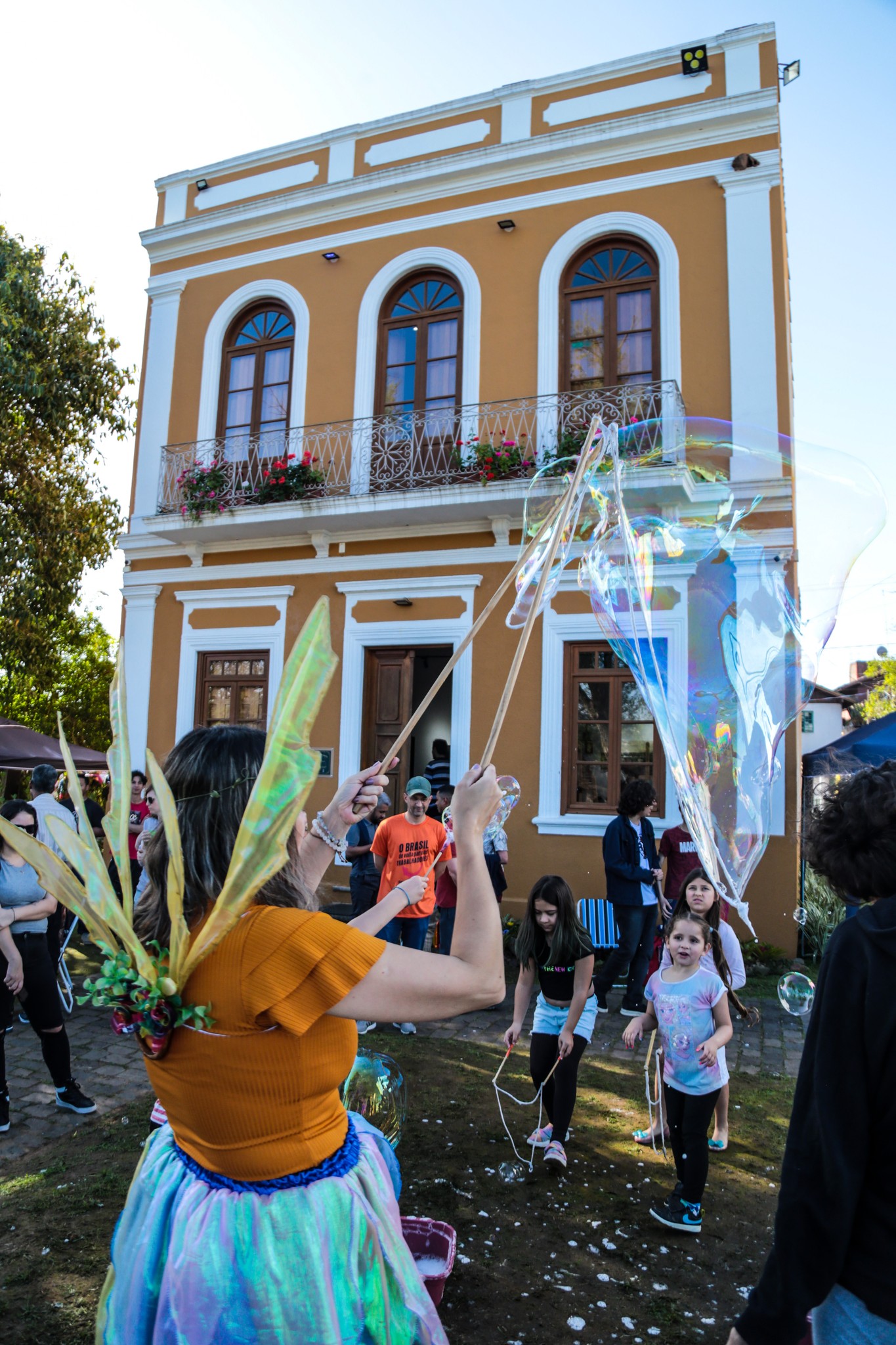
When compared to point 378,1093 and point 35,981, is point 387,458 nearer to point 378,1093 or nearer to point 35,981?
point 35,981

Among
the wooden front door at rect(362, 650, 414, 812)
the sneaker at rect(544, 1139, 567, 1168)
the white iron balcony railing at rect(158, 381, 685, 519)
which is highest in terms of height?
the white iron balcony railing at rect(158, 381, 685, 519)

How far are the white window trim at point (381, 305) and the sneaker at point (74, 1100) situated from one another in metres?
8.59

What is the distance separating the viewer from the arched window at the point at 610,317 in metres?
10.5

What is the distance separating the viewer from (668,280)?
33.6 feet

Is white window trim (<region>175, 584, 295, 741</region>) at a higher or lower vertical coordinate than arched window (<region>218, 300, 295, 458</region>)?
lower

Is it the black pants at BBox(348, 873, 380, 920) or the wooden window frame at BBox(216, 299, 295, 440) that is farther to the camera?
the wooden window frame at BBox(216, 299, 295, 440)

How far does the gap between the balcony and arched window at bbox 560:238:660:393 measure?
502 millimetres

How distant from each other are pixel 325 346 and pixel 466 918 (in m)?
11.5

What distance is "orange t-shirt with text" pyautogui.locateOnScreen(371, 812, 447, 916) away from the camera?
6.56 metres

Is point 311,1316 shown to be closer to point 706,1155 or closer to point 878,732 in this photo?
point 706,1155

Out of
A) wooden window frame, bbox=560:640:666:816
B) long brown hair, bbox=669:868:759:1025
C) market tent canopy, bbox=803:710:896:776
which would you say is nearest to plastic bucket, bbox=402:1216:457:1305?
long brown hair, bbox=669:868:759:1025

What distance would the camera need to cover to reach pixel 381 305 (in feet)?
38.5

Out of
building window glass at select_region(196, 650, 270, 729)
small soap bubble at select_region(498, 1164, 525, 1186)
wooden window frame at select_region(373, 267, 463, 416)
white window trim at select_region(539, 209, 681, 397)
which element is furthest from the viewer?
building window glass at select_region(196, 650, 270, 729)

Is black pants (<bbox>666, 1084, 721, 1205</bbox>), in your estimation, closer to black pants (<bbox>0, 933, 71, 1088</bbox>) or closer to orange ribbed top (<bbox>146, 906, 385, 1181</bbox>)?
orange ribbed top (<bbox>146, 906, 385, 1181</bbox>)
